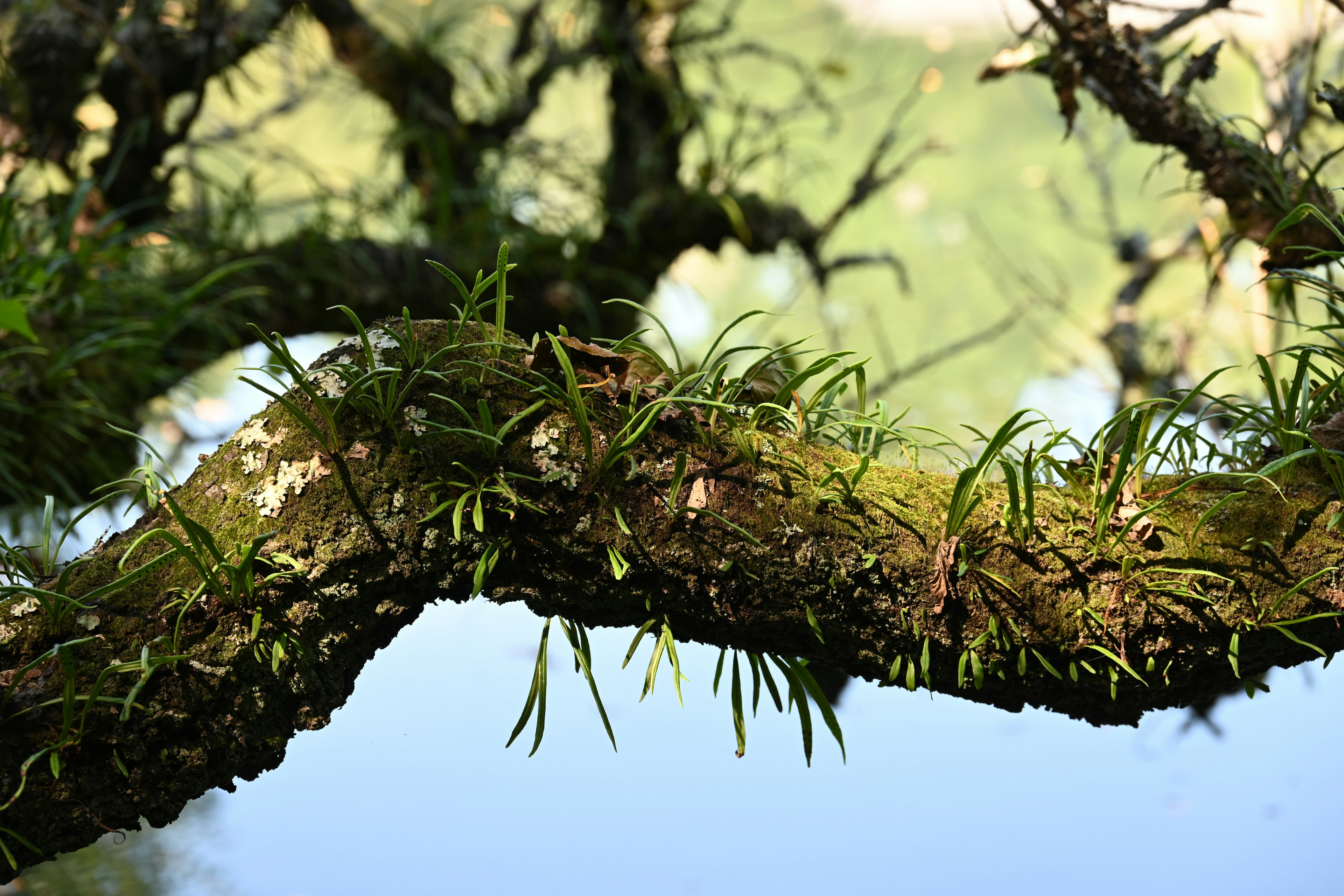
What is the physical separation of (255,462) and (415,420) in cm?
17

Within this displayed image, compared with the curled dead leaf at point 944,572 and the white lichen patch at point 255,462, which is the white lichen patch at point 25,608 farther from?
the curled dead leaf at point 944,572

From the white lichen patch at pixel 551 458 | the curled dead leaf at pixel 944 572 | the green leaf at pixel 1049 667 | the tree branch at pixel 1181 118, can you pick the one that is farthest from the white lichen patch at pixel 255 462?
the tree branch at pixel 1181 118

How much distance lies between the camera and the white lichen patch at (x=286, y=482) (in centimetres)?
89

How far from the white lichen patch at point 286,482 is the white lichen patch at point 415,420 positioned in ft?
0.29

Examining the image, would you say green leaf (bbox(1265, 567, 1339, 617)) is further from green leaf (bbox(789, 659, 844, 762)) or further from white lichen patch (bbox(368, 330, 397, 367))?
white lichen patch (bbox(368, 330, 397, 367))

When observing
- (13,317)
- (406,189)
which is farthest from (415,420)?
(406,189)

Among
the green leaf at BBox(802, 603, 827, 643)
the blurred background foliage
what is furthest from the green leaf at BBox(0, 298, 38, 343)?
the blurred background foliage

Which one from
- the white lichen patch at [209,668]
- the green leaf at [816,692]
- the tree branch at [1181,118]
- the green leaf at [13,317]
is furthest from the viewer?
the tree branch at [1181,118]

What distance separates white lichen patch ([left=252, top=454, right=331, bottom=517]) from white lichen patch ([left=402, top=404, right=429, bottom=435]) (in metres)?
0.09

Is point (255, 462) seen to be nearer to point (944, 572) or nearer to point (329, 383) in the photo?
point (329, 383)

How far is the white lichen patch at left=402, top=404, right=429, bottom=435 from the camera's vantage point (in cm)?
91

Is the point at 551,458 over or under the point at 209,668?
over

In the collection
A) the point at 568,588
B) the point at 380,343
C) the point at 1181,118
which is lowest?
the point at 568,588

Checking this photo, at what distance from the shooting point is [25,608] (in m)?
0.89
